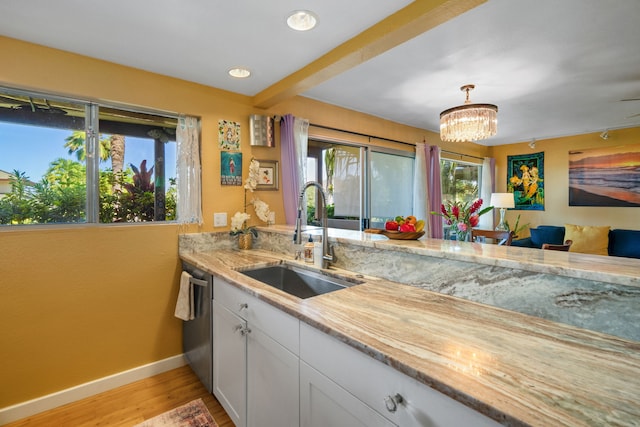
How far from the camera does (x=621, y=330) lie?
2.92ft

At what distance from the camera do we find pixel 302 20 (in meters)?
1.58

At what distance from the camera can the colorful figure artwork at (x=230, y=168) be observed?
8.29ft

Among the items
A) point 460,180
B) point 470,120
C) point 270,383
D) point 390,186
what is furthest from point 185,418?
point 460,180

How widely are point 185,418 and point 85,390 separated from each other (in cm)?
78

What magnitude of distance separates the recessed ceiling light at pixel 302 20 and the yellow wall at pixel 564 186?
4.96 meters

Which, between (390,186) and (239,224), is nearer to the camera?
(239,224)

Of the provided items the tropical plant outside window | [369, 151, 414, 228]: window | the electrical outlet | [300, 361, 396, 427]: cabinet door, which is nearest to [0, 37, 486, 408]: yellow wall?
the electrical outlet

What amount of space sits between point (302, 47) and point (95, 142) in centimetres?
154

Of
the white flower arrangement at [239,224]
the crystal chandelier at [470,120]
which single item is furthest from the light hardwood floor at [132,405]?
the crystal chandelier at [470,120]

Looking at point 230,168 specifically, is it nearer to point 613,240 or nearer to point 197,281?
point 197,281

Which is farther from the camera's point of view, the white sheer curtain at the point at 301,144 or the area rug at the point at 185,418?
the white sheer curtain at the point at 301,144

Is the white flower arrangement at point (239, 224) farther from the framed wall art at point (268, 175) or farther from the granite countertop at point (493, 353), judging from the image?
the granite countertop at point (493, 353)

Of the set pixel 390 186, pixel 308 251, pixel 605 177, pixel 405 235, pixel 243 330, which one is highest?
pixel 605 177

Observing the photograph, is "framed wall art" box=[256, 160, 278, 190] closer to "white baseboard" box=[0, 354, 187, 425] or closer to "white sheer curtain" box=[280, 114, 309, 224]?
"white sheer curtain" box=[280, 114, 309, 224]
